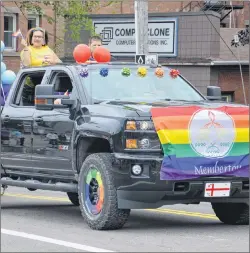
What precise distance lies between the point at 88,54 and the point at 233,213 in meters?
3.20

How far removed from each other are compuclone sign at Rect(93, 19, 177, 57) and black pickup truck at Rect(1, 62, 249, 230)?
738 inches

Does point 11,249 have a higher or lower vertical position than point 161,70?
lower

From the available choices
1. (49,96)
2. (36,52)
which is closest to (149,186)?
(49,96)

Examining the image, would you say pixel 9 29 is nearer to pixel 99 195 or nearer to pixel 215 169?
pixel 99 195

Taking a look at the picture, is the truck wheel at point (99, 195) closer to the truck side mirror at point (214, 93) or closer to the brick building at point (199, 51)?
the truck side mirror at point (214, 93)

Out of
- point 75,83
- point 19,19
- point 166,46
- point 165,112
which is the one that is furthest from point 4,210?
point 19,19

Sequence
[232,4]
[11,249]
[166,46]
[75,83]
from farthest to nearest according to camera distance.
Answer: [232,4]
[166,46]
[75,83]
[11,249]

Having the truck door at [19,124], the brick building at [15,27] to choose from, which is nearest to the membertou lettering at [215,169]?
the truck door at [19,124]

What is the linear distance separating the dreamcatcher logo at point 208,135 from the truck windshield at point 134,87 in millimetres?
1315

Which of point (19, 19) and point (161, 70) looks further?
point (19, 19)

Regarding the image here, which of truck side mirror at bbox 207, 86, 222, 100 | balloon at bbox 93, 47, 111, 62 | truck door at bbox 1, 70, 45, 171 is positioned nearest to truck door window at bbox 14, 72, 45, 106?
truck door at bbox 1, 70, 45, 171

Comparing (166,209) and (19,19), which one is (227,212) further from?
(19,19)

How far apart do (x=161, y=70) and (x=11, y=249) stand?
3.84 metres

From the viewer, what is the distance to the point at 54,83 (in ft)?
40.7
